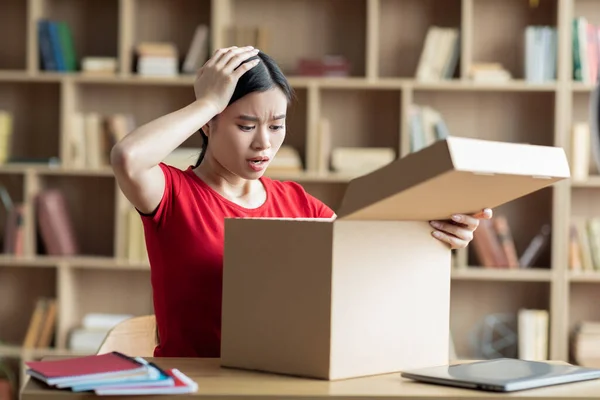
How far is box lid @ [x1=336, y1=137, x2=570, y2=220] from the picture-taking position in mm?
1022

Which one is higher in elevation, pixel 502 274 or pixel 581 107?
pixel 581 107

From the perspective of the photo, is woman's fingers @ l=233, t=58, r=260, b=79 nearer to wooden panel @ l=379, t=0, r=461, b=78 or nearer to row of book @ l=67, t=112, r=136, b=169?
row of book @ l=67, t=112, r=136, b=169

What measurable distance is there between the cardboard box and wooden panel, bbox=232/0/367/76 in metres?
2.67

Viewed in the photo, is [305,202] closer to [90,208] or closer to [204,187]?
[204,187]

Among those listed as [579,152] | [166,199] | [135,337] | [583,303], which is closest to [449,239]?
[166,199]

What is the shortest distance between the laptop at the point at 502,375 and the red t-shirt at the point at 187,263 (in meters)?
0.41

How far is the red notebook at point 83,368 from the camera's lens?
1.08 metres

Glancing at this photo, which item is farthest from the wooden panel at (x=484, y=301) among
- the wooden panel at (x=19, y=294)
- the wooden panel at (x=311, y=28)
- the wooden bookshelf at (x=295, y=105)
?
the wooden panel at (x=19, y=294)

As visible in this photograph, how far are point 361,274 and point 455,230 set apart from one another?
0.20 meters

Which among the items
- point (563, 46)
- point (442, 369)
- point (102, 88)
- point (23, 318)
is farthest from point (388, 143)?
point (442, 369)

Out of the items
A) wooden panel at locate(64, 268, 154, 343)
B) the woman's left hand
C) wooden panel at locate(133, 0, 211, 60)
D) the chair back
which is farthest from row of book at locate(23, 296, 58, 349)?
the woman's left hand

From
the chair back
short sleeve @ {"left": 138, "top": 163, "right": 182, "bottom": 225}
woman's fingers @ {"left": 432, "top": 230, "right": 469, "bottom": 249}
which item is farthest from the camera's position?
the chair back

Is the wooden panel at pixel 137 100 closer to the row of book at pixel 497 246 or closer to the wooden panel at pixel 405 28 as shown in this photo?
the wooden panel at pixel 405 28

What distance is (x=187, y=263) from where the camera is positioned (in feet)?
5.05
